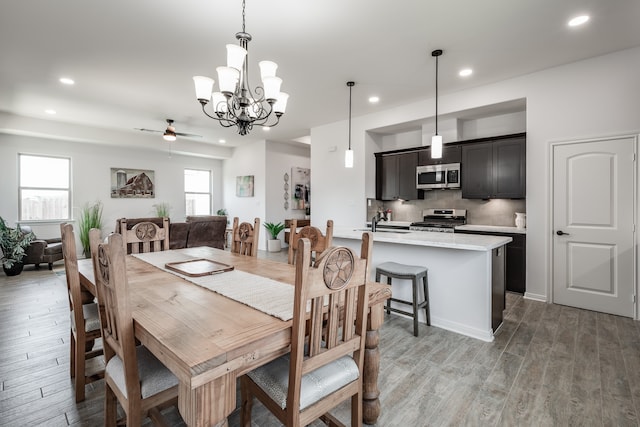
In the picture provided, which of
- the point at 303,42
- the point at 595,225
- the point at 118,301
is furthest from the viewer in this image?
the point at 595,225

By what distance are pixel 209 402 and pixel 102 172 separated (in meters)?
7.83

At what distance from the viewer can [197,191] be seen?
8672 millimetres

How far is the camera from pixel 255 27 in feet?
9.22

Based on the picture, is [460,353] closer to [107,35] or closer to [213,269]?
[213,269]

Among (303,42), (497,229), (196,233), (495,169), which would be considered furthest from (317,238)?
(196,233)

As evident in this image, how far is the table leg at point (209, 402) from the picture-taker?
0.93 meters

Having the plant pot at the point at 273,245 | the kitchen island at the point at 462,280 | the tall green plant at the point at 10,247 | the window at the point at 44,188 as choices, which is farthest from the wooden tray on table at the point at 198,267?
the window at the point at 44,188

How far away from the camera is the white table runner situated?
133 centimetres

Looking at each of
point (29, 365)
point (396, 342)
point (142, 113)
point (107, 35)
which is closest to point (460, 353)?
point (396, 342)

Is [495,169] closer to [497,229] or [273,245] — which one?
[497,229]

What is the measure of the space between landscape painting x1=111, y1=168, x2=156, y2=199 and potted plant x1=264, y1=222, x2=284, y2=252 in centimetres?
317

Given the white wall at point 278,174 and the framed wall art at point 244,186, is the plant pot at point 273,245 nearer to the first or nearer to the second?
the white wall at point 278,174

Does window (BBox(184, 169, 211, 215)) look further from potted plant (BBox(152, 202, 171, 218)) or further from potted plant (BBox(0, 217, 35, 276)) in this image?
potted plant (BBox(0, 217, 35, 276))

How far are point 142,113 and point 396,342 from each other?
18.3 feet
